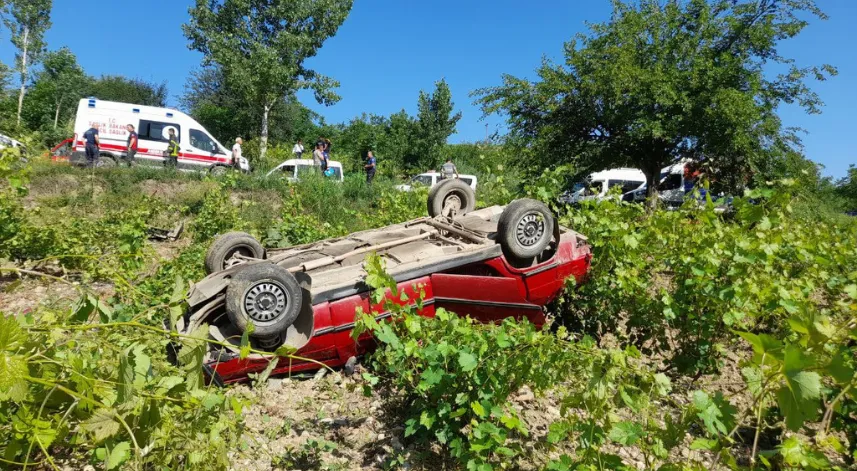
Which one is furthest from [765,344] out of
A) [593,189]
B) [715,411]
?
[593,189]

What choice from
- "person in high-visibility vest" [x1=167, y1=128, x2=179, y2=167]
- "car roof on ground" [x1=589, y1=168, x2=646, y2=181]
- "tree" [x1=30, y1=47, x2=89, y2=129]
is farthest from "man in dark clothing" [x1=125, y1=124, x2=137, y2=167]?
"tree" [x1=30, y1=47, x2=89, y2=129]

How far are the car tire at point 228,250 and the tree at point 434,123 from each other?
22584 millimetres

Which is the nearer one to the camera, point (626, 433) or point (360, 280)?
point (626, 433)

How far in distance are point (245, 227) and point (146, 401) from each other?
769 cm

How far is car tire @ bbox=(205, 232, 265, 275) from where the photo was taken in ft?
16.6

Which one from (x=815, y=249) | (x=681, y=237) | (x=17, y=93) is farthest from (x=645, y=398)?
(x=17, y=93)

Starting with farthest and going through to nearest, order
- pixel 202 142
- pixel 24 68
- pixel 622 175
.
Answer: pixel 24 68, pixel 622 175, pixel 202 142

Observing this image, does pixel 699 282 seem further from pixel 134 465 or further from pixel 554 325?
pixel 134 465

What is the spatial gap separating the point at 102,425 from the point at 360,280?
2.96m

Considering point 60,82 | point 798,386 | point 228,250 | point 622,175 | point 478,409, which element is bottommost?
point 478,409

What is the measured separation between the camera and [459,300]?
4.55 m

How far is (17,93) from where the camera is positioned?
31.6 metres

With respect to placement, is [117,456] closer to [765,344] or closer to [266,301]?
[765,344]

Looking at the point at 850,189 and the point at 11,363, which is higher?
the point at 850,189
